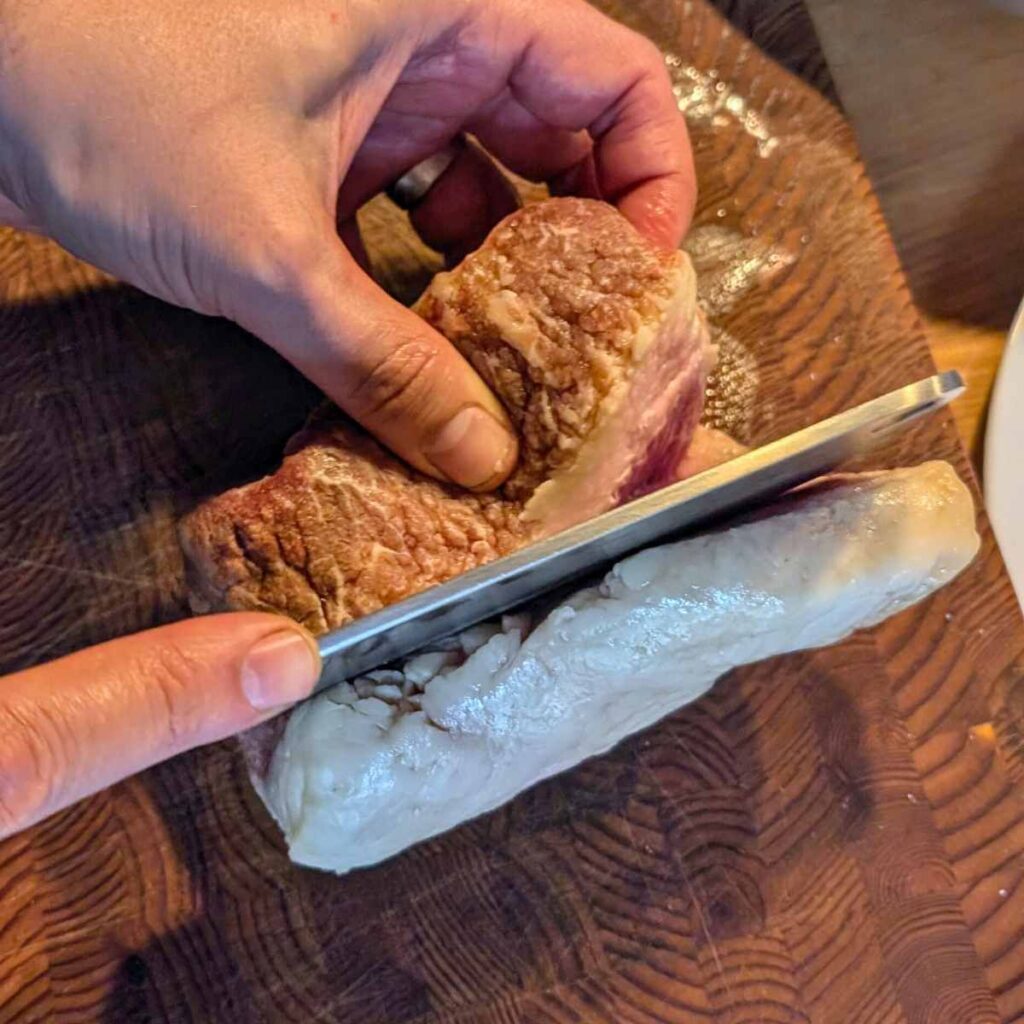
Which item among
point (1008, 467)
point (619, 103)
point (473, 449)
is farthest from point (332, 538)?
point (1008, 467)

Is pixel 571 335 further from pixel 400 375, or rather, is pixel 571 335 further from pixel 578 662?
pixel 578 662

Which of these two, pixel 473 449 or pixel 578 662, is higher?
pixel 473 449

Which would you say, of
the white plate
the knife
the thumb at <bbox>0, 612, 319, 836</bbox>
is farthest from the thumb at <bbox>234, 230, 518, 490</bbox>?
the white plate

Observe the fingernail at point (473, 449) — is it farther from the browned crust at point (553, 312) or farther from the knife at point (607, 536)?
the knife at point (607, 536)

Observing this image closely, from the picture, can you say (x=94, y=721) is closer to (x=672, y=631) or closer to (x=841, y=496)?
(x=672, y=631)

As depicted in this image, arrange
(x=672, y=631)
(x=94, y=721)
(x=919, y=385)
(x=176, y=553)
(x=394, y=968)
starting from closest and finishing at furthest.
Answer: (x=94, y=721)
(x=919, y=385)
(x=672, y=631)
(x=394, y=968)
(x=176, y=553)

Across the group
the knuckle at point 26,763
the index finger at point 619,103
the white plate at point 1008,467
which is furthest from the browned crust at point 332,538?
the white plate at point 1008,467

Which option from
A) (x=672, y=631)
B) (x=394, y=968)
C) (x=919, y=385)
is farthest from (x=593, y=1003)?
(x=919, y=385)
